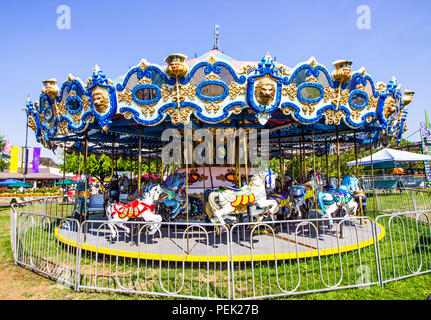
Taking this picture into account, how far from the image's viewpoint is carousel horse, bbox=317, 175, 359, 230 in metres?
6.68

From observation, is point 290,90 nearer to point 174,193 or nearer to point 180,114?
point 180,114

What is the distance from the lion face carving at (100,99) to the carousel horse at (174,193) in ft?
7.73

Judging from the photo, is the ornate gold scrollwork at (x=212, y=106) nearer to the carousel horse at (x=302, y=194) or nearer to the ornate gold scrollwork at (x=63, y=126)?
the carousel horse at (x=302, y=194)

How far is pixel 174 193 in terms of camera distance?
6734 mm

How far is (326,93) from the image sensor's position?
5.99m

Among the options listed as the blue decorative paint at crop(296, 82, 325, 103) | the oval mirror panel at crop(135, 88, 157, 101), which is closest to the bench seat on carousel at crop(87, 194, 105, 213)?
the oval mirror panel at crop(135, 88, 157, 101)

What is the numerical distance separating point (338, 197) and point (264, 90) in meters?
3.56

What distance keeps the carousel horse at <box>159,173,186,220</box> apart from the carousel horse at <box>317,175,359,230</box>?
11.7 ft

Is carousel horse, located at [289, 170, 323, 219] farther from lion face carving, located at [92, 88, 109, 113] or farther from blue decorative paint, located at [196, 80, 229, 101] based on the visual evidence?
lion face carving, located at [92, 88, 109, 113]

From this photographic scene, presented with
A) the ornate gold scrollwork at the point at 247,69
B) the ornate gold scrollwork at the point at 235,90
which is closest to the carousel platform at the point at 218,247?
the ornate gold scrollwork at the point at 235,90

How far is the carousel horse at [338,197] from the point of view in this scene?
6.68 m

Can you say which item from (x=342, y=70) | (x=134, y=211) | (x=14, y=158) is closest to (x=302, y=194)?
(x=342, y=70)

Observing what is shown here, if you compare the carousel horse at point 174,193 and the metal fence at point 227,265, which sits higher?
the carousel horse at point 174,193
